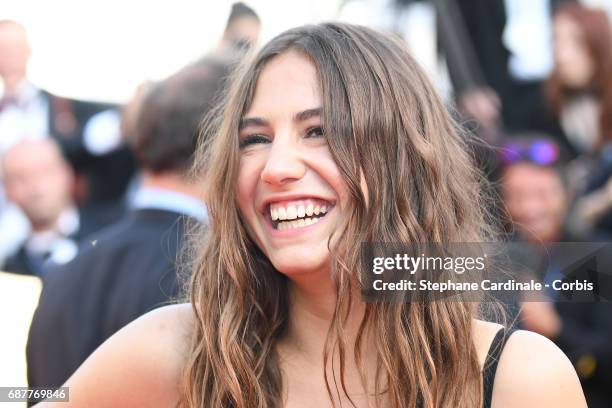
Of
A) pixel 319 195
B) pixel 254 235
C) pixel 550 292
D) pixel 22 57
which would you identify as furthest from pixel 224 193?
pixel 22 57

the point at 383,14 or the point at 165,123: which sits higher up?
the point at 383,14

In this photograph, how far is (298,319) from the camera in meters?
2.55

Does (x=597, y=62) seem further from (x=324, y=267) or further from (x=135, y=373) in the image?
(x=135, y=373)

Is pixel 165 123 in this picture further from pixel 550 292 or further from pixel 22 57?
pixel 22 57

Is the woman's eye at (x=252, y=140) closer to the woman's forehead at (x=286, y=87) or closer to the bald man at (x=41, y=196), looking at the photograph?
the woman's forehead at (x=286, y=87)

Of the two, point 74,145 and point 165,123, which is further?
point 74,145

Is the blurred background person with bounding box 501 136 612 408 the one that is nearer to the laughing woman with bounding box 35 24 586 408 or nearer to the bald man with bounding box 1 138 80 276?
the laughing woman with bounding box 35 24 586 408

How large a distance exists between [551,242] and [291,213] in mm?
2309

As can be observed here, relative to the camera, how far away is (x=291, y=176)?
2312mm

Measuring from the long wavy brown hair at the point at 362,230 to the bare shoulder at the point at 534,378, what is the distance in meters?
Answer: 0.07

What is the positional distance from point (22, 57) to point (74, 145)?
935 mm

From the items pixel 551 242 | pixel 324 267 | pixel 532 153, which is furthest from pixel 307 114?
pixel 532 153

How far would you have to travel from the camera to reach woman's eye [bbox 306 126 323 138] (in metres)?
2.37

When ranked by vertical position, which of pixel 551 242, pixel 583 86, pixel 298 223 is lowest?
pixel 298 223
